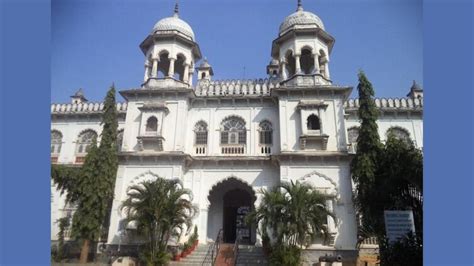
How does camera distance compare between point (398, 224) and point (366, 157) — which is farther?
point (366, 157)

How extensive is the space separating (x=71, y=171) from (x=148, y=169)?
127 inches

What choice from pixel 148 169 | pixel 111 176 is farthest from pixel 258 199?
pixel 111 176

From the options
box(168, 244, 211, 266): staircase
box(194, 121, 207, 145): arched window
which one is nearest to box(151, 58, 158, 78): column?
box(194, 121, 207, 145): arched window

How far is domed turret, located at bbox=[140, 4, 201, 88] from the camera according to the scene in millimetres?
18922

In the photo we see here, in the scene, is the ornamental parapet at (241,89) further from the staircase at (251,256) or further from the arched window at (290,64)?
the staircase at (251,256)

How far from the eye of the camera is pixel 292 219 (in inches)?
512

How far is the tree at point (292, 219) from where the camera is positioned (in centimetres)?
1284

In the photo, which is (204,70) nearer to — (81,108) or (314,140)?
(81,108)

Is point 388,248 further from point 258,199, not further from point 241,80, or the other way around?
point 241,80

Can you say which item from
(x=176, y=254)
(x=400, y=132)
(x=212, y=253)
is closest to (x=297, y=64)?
(x=400, y=132)

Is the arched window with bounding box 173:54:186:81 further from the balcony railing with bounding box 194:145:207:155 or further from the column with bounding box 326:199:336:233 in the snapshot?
the column with bounding box 326:199:336:233

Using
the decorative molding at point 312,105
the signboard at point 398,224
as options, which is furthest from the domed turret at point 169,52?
the signboard at point 398,224

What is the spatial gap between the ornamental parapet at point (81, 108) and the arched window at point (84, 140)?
118 centimetres

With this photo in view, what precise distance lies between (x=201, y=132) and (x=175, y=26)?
5.92m
